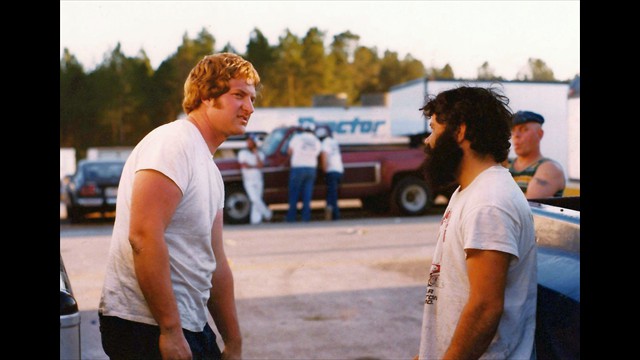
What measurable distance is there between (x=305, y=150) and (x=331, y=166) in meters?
0.73

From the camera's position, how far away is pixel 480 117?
241 centimetres

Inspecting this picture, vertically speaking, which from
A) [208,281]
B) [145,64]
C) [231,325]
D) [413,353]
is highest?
[145,64]

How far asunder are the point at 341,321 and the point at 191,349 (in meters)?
4.30

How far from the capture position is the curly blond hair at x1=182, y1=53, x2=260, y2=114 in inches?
109

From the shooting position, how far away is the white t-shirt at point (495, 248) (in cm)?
227

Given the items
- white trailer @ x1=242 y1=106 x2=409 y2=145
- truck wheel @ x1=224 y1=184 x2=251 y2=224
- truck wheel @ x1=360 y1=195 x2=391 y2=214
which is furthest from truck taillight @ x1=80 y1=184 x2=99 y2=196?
truck wheel @ x1=360 y1=195 x2=391 y2=214

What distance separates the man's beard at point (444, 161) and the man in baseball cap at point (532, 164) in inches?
120

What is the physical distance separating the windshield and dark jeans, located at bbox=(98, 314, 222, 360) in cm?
1325

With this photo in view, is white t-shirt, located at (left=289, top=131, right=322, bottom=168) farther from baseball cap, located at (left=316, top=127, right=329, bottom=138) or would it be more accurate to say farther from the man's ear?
the man's ear
